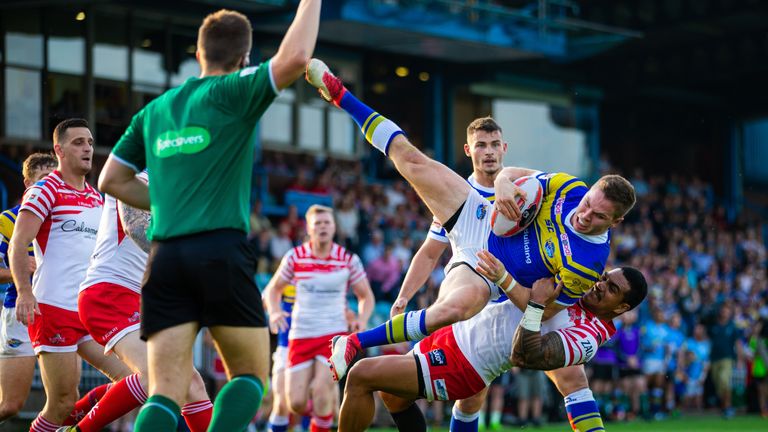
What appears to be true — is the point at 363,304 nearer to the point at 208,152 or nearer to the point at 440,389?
the point at 440,389

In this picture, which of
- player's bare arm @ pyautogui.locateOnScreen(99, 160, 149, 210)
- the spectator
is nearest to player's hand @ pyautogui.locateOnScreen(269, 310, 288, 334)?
player's bare arm @ pyautogui.locateOnScreen(99, 160, 149, 210)

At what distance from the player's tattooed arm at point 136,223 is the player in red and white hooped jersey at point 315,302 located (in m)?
5.13

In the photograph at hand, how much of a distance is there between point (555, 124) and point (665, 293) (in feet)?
27.3

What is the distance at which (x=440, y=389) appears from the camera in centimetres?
778

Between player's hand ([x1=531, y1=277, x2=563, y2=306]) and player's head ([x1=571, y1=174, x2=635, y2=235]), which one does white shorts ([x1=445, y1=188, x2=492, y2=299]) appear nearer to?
player's hand ([x1=531, y1=277, x2=563, y2=306])

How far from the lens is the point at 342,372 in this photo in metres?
7.60

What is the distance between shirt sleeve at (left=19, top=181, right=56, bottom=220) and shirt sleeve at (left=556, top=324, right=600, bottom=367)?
3.74 meters

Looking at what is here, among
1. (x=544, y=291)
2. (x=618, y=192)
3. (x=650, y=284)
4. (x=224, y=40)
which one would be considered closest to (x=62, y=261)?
(x=224, y=40)

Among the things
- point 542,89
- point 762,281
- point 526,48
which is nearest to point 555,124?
point 542,89

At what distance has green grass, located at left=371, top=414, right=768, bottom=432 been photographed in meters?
17.4

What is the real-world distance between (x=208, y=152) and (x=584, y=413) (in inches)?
150

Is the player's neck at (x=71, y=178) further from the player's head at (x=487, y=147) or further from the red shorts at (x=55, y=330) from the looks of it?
the player's head at (x=487, y=147)

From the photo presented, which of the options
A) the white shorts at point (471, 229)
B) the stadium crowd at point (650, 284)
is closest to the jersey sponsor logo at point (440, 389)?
the white shorts at point (471, 229)

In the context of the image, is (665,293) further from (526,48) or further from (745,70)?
(745,70)
